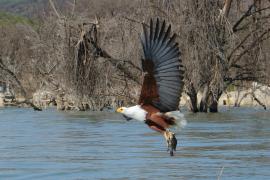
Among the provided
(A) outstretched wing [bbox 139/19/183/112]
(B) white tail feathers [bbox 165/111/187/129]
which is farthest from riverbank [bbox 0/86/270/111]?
(B) white tail feathers [bbox 165/111/187/129]

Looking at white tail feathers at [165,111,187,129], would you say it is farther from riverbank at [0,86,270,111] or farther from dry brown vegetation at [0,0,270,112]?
riverbank at [0,86,270,111]

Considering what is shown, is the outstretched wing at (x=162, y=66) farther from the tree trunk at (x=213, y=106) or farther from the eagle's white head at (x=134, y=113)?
the tree trunk at (x=213, y=106)

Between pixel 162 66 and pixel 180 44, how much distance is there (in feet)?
49.1

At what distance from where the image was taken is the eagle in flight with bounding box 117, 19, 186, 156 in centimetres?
986

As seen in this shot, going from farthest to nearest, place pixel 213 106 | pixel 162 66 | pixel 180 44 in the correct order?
pixel 213 106
pixel 180 44
pixel 162 66

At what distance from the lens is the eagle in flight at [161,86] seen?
9.86m

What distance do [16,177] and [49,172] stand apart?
24.2 inches

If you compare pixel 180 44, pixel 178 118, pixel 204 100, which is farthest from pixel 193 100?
pixel 178 118

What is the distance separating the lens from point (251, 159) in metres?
13.0

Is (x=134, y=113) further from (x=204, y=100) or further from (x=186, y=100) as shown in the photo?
(x=186, y=100)

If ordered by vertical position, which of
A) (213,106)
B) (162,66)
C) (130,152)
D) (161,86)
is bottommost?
(213,106)

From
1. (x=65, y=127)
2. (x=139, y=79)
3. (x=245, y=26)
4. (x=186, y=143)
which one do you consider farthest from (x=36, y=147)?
(x=245, y=26)

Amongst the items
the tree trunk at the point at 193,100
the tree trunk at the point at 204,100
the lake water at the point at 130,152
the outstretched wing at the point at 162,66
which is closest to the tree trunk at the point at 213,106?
the tree trunk at the point at 204,100

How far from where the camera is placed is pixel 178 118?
998 cm
